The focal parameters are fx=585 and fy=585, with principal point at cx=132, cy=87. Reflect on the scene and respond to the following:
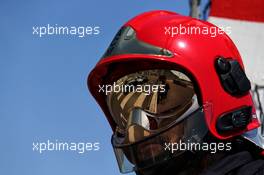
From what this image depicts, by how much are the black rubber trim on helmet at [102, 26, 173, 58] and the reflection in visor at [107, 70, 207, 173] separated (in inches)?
3.9

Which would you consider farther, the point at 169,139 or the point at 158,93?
the point at 158,93

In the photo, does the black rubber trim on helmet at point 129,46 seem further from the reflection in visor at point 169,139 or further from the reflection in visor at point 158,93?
the reflection in visor at point 169,139

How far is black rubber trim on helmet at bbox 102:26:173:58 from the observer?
254 cm

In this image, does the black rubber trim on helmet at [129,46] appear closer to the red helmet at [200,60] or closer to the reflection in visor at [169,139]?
the red helmet at [200,60]

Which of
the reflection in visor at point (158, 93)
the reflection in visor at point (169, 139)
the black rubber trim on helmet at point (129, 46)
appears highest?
the black rubber trim on helmet at point (129, 46)

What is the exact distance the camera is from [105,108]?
2988 mm

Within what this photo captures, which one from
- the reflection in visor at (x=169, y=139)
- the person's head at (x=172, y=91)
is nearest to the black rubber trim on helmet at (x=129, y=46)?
the person's head at (x=172, y=91)

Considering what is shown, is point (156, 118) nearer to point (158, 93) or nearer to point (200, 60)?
point (158, 93)

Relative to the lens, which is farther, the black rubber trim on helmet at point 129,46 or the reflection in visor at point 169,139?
the black rubber trim on helmet at point 129,46

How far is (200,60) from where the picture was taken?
252 centimetres

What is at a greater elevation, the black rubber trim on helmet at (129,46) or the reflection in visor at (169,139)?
the black rubber trim on helmet at (129,46)

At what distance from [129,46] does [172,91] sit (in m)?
0.29

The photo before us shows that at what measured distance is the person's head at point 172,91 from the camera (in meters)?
2.41

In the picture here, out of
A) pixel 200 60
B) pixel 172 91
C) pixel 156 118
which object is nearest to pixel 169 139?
pixel 156 118
